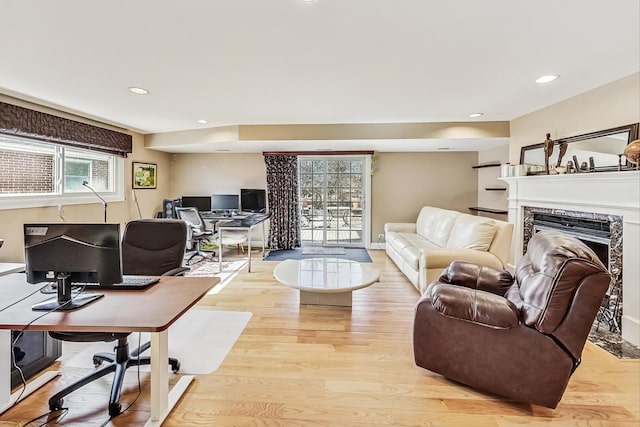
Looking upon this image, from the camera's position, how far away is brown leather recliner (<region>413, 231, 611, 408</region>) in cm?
160

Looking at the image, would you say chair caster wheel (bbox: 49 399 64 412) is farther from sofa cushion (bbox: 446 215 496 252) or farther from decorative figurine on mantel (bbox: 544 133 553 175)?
decorative figurine on mantel (bbox: 544 133 553 175)

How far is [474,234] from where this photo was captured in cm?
342

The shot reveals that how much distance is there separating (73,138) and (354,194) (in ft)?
14.7

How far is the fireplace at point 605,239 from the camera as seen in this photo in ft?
8.67

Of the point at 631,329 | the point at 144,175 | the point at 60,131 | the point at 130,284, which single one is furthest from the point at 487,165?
the point at 60,131

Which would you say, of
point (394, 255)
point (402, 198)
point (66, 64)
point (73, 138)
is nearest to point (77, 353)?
point (66, 64)

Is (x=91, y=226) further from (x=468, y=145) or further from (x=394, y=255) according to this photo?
(x=468, y=145)

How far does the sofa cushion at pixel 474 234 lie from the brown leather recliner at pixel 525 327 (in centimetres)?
133

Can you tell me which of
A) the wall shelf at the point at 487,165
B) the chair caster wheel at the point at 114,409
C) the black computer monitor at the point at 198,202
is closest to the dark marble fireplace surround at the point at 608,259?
the wall shelf at the point at 487,165

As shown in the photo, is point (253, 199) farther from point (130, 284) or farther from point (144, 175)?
point (130, 284)

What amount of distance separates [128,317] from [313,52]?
6.42 ft

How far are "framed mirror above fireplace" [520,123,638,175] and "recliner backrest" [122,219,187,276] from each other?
3764mm

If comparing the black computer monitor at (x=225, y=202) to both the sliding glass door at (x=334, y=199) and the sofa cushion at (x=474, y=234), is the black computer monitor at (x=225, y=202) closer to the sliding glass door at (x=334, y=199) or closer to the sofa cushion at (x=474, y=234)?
the sliding glass door at (x=334, y=199)

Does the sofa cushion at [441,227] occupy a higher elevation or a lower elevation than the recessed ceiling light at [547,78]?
lower
